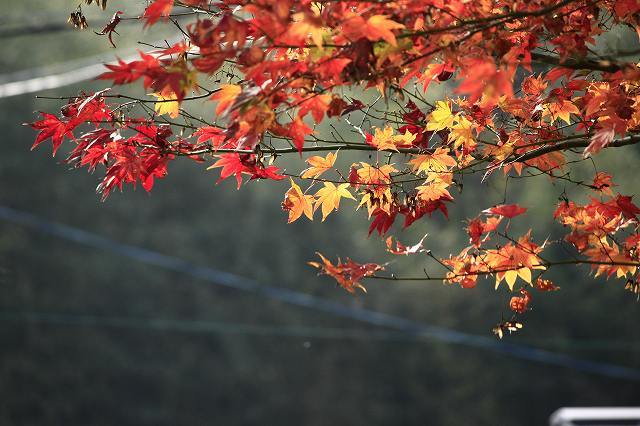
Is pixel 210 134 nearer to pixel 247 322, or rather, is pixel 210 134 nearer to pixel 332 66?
pixel 332 66

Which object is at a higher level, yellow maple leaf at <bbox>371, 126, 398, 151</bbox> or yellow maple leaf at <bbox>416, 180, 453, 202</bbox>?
yellow maple leaf at <bbox>371, 126, 398, 151</bbox>

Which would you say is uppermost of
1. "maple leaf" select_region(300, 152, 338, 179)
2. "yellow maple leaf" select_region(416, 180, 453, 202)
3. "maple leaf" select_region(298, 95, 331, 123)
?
"maple leaf" select_region(298, 95, 331, 123)

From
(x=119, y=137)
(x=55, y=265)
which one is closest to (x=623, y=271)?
(x=119, y=137)

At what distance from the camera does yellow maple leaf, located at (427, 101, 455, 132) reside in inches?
73.4

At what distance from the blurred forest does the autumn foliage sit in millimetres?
5321

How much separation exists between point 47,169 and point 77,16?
8.36 meters

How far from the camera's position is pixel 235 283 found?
28.6ft

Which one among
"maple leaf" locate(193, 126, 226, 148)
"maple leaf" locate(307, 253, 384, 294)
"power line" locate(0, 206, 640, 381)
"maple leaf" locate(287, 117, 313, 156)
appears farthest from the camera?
"power line" locate(0, 206, 640, 381)

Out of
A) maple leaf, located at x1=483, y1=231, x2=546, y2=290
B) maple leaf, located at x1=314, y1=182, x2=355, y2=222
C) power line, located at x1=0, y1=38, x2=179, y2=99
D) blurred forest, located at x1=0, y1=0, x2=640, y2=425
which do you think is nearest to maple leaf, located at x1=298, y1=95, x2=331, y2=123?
maple leaf, located at x1=314, y1=182, x2=355, y2=222

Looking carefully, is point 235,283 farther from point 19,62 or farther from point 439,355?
point 19,62

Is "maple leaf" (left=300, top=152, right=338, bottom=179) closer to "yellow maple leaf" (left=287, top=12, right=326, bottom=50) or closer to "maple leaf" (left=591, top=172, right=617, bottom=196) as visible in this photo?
"yellow maple leaf" (left=287, top=12, right=326, bottom=50)

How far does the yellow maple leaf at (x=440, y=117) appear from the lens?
6.12 feet

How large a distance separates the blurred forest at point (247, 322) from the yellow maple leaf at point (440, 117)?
5491mm

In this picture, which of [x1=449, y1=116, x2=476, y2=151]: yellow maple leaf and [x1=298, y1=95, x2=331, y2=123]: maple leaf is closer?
[x1=298, y1=95, x2=331, y2=123]: maple leaf
